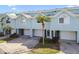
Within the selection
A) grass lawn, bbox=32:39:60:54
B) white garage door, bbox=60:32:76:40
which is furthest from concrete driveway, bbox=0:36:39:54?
white garage door, bbox=60:32:76:40

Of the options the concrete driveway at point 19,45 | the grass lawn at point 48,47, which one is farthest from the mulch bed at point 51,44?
the concrete driveway at point 19,45

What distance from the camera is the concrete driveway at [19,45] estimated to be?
2844mm

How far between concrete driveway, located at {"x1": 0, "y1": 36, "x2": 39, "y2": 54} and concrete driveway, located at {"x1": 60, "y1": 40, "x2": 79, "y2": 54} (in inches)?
15.2

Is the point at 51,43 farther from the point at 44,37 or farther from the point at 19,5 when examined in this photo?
the point at 19,5

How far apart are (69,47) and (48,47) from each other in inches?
12.0

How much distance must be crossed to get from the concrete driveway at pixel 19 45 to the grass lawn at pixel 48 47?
0.09 metres

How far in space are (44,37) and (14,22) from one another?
0.52m

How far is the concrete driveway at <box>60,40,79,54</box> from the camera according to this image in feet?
9.07

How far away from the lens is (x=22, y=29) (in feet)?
9.40

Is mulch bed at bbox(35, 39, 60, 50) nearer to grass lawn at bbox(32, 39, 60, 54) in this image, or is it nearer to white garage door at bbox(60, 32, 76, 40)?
grass lawn at bbox(32, 39, 60, 54)

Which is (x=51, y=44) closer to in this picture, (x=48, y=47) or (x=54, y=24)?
(x=48, y=47)

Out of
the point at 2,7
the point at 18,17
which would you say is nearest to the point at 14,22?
the point at 18,17

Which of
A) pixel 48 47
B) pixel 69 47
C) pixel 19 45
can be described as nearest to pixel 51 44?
pixel 48 47

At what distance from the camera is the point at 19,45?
9.43 feet
